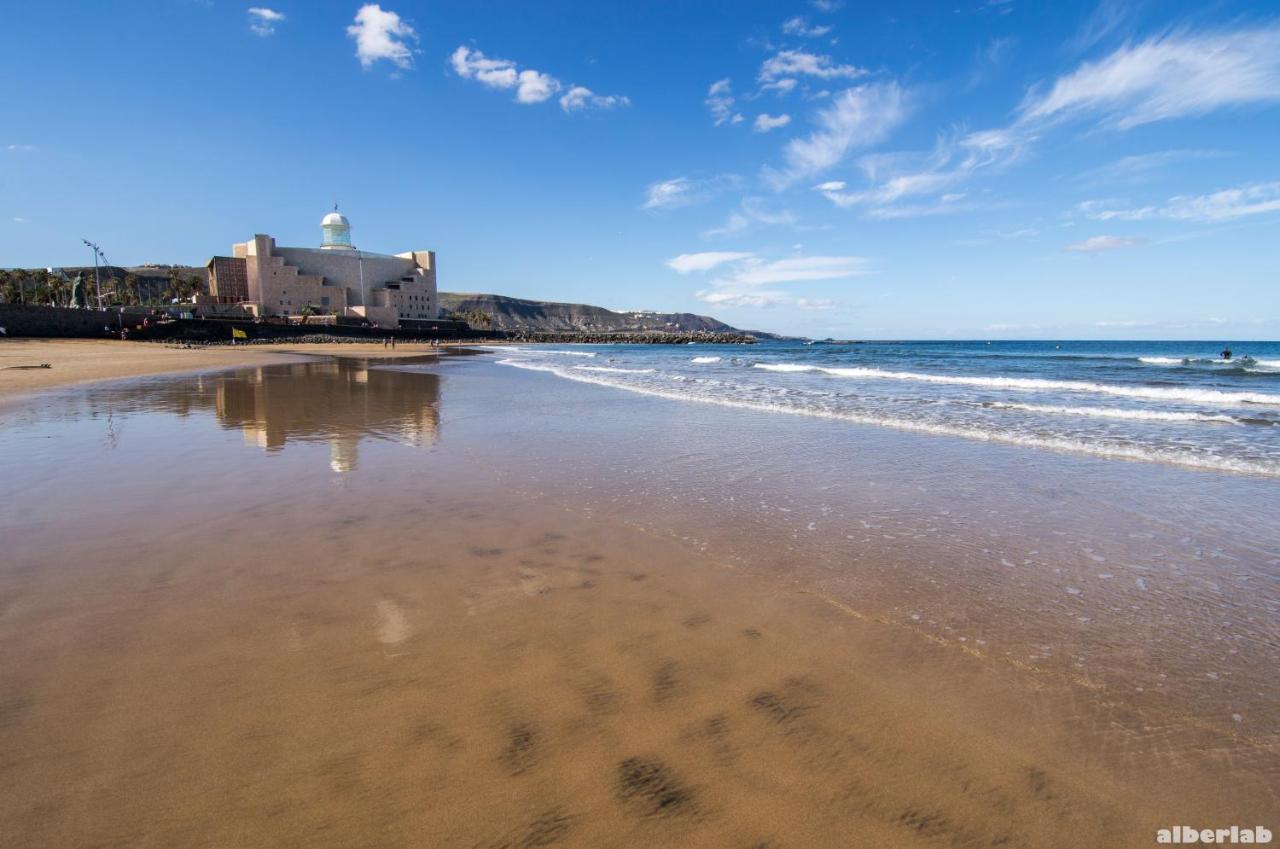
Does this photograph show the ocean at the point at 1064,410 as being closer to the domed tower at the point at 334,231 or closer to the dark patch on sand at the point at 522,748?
the dark patch on sand at the point at 522,748

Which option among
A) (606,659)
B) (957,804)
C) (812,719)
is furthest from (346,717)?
(957,804)

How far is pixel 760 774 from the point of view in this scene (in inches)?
96.1

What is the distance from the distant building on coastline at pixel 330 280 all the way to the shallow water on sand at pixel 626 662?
3742 inches

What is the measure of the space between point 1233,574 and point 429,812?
20.2 ft

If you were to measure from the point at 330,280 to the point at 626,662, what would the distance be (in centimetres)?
10786

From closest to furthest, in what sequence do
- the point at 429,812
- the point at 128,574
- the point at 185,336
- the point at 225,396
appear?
the point at 429,812, the point at 128,574, the point at 225,396, the point at 185,336

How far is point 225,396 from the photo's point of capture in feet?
52.2

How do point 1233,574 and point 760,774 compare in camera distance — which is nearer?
point 760,774

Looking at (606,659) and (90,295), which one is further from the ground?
(90,295)

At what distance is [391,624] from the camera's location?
3.63m

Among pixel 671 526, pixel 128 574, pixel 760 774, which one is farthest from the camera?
pixel 671 526

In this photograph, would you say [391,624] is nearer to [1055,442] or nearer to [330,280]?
[1055,442]

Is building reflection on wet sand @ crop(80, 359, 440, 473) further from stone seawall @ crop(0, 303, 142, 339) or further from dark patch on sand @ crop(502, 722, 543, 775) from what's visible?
stone seawall @ crop(0, 303, 142, 339)

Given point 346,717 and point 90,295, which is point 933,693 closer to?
point 346,717
